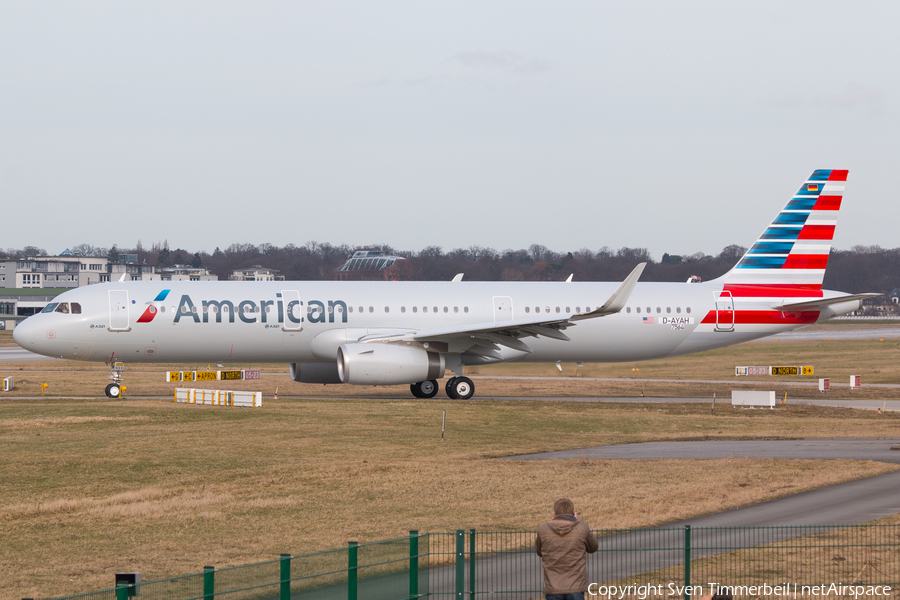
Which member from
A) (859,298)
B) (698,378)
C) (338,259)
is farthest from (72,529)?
(338,259)

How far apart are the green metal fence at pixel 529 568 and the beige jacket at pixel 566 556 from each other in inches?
47.7

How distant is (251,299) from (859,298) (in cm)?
2522

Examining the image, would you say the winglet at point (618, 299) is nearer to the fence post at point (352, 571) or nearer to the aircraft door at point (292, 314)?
the aircraft door at point (292, 314)

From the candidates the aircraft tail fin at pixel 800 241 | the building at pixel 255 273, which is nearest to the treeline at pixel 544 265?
the building at pixel 255 273

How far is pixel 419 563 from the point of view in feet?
37.4

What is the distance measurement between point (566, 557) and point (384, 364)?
2663cm

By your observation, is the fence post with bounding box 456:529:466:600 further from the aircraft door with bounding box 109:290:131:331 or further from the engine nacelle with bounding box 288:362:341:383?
the engine nacelle with bounding box 288:362:341:383

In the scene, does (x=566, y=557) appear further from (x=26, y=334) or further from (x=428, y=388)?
(x=26, y=334)

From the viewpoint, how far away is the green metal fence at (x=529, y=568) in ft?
Result: 34.2

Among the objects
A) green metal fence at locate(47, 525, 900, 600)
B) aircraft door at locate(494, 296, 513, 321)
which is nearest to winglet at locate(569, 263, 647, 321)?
aircraft door at locate(494, 296, 513, 321)

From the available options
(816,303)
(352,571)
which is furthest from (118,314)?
(352,571)

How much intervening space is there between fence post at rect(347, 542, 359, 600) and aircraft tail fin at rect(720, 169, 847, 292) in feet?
117

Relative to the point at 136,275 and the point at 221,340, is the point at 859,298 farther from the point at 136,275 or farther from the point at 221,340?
the point at 136,275

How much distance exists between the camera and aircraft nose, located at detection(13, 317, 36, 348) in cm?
3734
